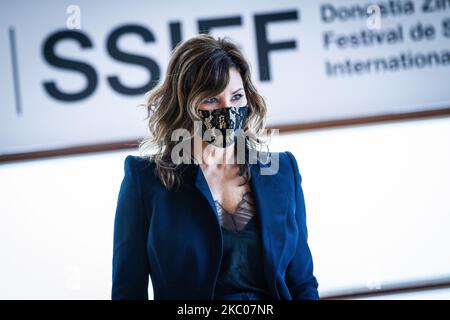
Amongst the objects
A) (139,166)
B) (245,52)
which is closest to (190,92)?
(139,166)

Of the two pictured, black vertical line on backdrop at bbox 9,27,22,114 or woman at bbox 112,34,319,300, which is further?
black vertical line on backdrop at bbox 9,27,22,114

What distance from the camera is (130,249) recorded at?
58.9 inches

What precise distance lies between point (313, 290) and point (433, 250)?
111 centimetres

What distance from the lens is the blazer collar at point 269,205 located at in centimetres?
149

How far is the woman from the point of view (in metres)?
1.49

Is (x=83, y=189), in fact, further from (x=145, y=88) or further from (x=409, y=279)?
(x=409, y=279)

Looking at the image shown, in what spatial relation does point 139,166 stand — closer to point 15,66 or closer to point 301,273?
point 301,273

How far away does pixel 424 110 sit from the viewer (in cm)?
242

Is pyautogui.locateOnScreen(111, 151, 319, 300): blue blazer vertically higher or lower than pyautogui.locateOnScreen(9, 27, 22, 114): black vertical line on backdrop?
lower

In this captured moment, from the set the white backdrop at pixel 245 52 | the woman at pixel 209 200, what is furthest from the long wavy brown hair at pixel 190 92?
the white backdrop at pixel 245 52

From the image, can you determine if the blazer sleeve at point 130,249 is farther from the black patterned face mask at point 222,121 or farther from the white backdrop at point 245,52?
the white backdrop at point 245,52

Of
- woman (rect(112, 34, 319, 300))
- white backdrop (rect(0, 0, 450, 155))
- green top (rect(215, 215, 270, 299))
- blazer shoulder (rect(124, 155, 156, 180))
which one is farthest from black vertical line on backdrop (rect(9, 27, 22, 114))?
green top (rect(215, 215, 270, 299))

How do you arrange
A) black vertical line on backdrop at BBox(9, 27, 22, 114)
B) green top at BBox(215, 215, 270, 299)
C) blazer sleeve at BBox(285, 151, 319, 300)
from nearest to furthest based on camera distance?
green top at BBox(215, 215, 270, 299), blazer sleeve at BBox(285, 151, 319, 300), black vertical line on backdrop at BBox(9, 27, 22, 114)

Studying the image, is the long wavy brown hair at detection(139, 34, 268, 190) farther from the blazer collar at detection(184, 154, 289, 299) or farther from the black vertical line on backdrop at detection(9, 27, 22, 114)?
the black vertical line on backdrop at detection(9, 27, 22, 114)
